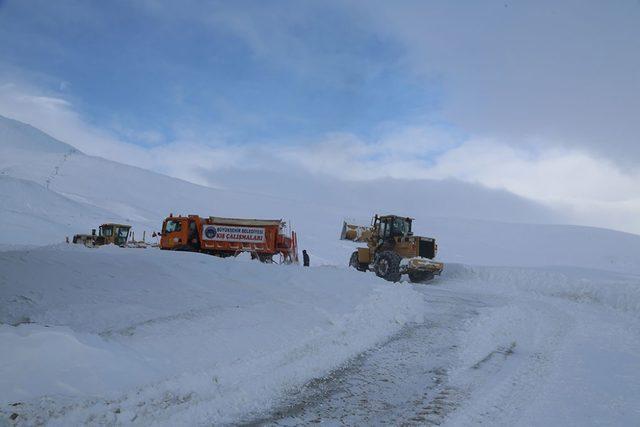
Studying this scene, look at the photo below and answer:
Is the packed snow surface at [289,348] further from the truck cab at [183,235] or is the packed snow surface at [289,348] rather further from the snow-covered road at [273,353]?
the truck cab at [183,235]

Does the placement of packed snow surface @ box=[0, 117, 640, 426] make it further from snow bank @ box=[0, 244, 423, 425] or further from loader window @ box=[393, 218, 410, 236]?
loader window @ box=[393, 218, 410, 236]

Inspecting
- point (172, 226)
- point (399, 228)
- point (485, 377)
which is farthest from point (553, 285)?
point (172, 226)

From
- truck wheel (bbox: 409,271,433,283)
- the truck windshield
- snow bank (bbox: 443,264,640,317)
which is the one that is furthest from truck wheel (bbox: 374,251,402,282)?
the truck windshield

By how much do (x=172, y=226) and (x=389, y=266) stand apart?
925cm

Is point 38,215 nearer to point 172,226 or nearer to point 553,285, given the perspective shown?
point 172,226

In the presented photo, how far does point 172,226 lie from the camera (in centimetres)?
2006

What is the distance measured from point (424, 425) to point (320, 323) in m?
3.58

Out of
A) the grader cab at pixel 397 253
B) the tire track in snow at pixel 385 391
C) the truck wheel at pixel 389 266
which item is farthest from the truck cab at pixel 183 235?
the tire track in snow at pixel 385 391

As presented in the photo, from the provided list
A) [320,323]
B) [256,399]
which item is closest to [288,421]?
[256,399]

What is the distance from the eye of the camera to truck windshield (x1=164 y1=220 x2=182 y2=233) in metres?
19.9

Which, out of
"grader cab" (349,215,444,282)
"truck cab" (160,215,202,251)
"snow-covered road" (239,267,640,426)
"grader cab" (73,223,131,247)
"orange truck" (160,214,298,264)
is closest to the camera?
"snow-covered road" (239,267,640,426)

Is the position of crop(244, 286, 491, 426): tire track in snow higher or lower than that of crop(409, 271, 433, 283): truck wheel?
lower

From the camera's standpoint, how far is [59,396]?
404 cm

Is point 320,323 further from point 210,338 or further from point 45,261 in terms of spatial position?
point 45,261
